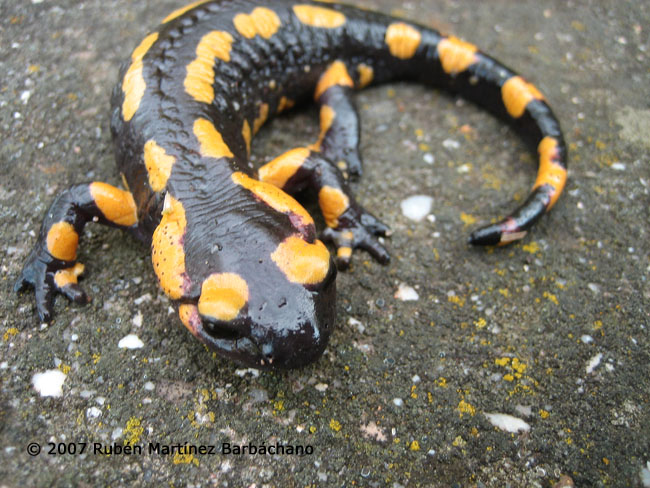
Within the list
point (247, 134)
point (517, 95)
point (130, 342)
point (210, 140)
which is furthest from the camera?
point (517, 95)

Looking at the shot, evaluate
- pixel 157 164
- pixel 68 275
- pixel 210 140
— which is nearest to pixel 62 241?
pixel 68 275

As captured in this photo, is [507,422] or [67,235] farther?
[67,235]

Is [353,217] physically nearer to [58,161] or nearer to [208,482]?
[208,482]

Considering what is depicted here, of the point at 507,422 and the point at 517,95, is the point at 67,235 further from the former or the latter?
the point at 517,95

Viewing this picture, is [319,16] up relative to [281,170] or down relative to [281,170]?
up

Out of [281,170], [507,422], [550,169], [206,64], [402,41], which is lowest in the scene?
[507,422]

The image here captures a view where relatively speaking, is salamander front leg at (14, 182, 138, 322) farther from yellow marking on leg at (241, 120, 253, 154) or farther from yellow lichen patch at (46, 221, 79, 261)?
yellow marking on leg at (241, 120, 253, 154)

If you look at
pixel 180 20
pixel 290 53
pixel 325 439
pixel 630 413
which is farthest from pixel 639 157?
pixel 180 20
